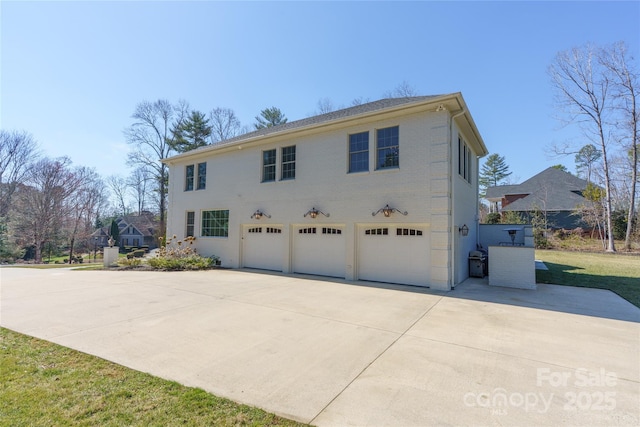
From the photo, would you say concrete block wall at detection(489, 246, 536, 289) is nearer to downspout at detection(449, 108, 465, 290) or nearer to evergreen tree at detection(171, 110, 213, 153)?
downspout at detection(449, 108, 465, 290)

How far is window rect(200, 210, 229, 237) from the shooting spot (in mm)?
13907

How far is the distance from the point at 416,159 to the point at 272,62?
8736 millimetres

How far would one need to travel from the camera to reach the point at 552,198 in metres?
26.8

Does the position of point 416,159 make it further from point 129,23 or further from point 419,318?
point 129,23

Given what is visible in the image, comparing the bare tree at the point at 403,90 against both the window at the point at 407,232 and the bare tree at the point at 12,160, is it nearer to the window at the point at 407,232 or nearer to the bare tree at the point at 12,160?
the window at the point at 407,232

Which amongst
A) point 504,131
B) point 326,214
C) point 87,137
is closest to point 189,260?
point 326,214

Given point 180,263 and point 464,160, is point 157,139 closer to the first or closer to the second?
point 180,263

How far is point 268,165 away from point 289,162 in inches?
47.9

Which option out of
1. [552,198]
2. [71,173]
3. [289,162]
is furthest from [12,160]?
[552,198]

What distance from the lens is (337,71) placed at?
16.0m

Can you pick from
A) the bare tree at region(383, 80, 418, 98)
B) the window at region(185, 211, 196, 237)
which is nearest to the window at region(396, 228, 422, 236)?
the window at region(185, 211, 196, 237)

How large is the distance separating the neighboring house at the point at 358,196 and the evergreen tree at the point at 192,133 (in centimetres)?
1781

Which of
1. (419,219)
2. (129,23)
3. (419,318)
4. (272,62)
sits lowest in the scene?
(419,318)

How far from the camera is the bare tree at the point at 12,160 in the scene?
93.2ft
